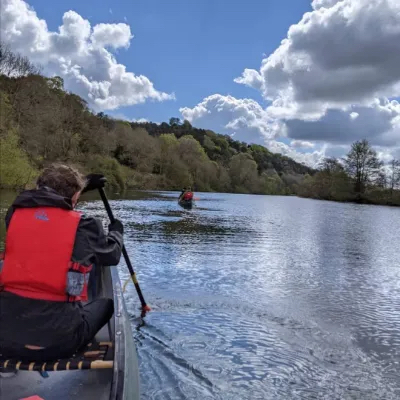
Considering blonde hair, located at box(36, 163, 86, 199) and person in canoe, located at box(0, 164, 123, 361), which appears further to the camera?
blonde hair, located at box(36, 163, 86, 199)

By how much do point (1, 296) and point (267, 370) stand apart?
12.3 feet

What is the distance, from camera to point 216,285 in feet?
32.4

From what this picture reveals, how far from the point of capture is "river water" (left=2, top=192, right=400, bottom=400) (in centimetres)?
512

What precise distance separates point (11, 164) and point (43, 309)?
107 ft

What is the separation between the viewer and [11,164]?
32.3m

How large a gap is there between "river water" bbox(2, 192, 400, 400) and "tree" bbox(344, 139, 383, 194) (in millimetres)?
65802

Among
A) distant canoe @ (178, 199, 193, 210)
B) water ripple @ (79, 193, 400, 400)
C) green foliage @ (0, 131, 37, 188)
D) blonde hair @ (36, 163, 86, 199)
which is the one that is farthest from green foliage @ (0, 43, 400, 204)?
blonde hair @ (36, 163, 86, 199)

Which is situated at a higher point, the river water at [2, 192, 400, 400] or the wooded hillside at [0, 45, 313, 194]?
the wooded hillside at [0, 45, 313, 194]

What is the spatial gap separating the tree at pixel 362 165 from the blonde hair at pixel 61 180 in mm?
78692

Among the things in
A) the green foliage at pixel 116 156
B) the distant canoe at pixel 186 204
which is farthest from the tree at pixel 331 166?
the distant canoe at pixel 186 204

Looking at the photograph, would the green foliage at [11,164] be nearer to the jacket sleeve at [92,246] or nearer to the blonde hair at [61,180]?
the blonde hair at [61,180]

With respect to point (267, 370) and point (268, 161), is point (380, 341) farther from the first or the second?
point (268, 161)

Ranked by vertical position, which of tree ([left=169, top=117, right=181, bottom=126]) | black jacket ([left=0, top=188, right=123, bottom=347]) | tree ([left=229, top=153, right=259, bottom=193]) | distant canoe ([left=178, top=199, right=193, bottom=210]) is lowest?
distant canoe ([left=178, top=199, right=193, bottom=210])

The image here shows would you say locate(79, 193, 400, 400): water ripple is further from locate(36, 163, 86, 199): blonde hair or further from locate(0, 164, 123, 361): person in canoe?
A: locate(36, 163, 86, 199): blonde hair
